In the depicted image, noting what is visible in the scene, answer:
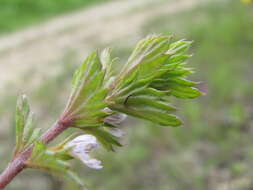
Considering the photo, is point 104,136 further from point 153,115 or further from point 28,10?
point 28,10

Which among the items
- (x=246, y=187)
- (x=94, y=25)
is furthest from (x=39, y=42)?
(x=246, y=187)

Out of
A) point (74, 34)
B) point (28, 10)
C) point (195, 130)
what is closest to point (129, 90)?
point (195, 130)

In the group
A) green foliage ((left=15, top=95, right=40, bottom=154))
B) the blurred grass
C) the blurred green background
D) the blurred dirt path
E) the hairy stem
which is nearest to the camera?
the hairy stem

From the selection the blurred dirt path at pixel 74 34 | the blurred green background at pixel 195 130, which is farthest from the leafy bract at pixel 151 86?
the blurred dirt path at pixel 74 34

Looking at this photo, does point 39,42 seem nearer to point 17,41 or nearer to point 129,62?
point 17,41

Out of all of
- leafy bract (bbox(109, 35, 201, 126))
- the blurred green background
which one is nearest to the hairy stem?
leafy bract (bbox(109, 35, 201, 126))

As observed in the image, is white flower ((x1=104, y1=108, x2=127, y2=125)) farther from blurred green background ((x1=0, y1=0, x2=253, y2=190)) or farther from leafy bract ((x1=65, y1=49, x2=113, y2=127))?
blurred green background ((x1=0, y1=0, x2=253, y2=190))
